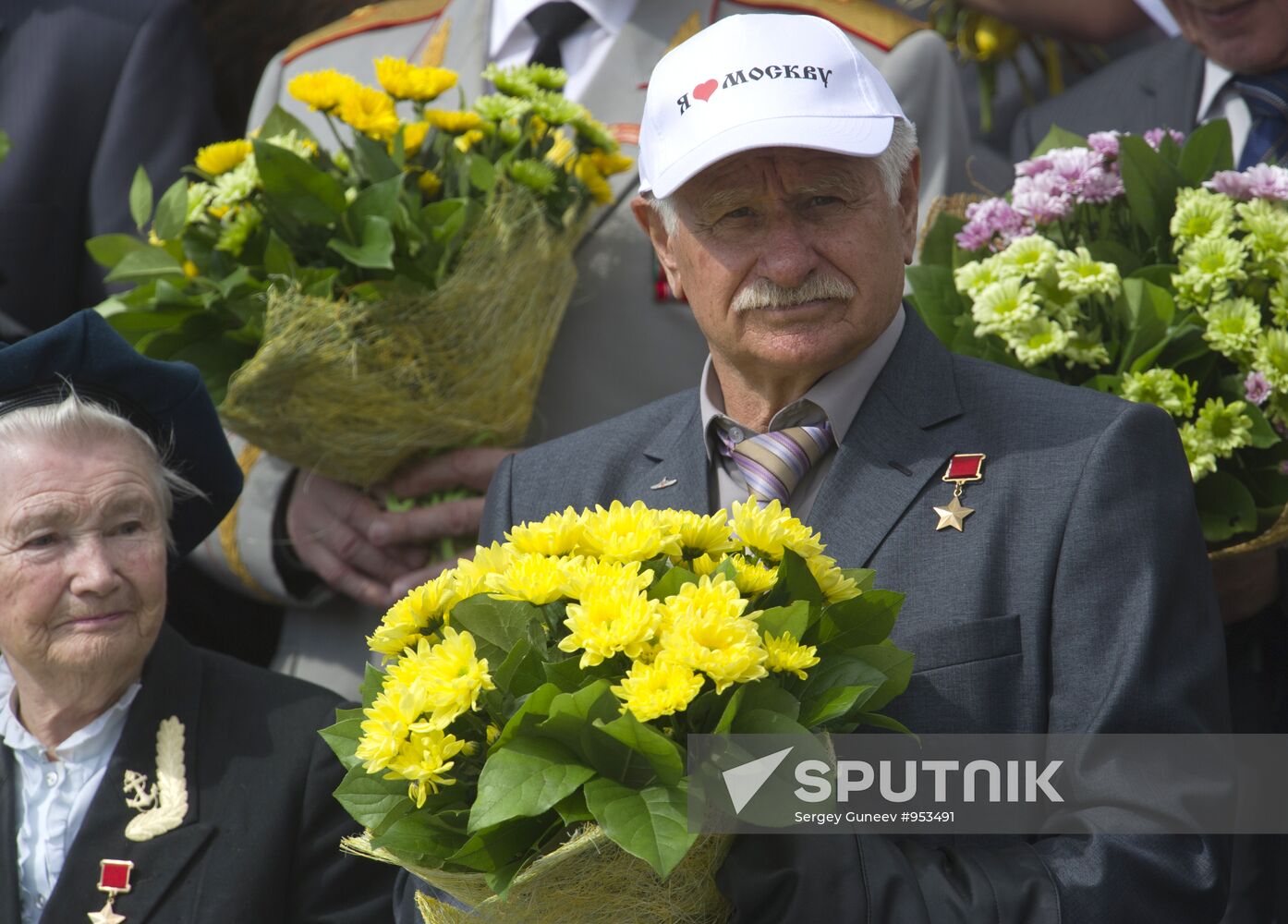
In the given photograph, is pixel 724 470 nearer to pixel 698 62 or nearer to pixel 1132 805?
pixel 698 62

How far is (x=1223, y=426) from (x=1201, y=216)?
1.20ft

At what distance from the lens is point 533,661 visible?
6.06ft

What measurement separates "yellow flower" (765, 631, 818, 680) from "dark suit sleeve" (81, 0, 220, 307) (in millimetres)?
2514

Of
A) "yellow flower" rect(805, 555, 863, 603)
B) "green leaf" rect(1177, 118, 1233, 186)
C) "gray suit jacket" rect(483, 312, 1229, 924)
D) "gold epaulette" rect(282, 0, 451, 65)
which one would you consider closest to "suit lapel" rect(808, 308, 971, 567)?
"gray suit jacket" rect(483, 312, 1229, 924)

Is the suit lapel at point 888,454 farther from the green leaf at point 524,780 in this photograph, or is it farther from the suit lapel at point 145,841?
the suit lapel at point 145,841

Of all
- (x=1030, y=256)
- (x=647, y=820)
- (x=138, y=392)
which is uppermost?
(x=647, y=820)

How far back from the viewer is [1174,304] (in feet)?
9.17

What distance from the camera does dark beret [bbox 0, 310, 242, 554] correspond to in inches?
110

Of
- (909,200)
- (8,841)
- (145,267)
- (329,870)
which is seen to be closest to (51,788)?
(8,841)

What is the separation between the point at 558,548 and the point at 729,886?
1.40ft

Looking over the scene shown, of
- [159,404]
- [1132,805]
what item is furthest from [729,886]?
[159,404]

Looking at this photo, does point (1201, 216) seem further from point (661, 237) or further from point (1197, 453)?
point (661, 237)

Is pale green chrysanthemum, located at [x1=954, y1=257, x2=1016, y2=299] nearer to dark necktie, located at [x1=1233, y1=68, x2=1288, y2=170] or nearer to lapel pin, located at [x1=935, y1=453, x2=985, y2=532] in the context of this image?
lapel pin, located at [x1=935, y1=453, x2=985, y2=532]

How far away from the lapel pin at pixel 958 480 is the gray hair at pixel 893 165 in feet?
1.22
